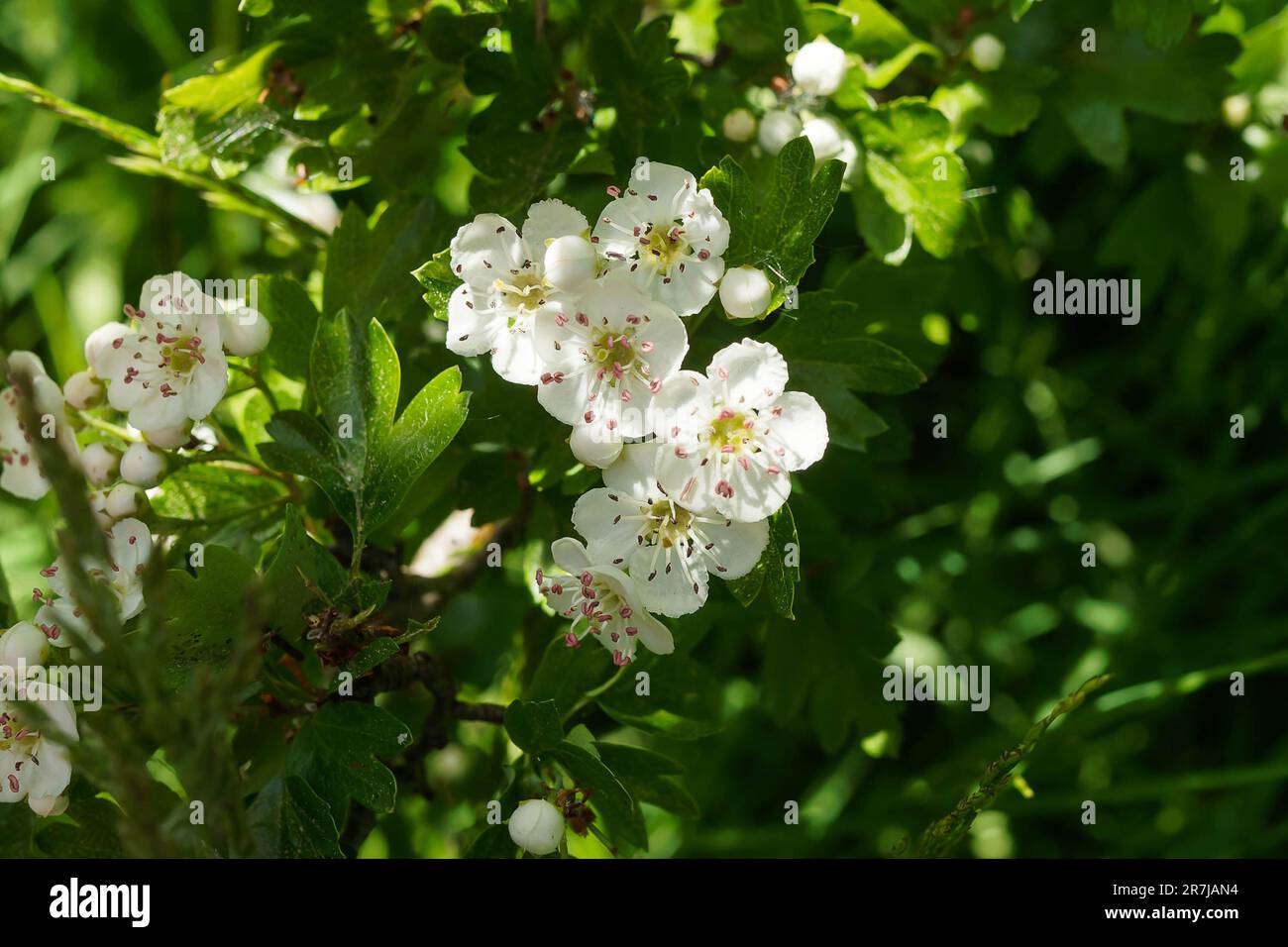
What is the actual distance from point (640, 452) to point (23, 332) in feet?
6.02

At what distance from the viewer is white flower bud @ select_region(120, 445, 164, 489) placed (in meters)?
1.40

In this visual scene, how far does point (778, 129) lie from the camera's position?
153cm

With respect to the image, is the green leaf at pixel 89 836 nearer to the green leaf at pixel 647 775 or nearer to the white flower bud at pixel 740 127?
the green leaf at pixel 647 775

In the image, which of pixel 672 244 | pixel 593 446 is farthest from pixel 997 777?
pixel 672 244

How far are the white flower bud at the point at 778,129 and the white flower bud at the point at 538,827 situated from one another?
36.0 inches

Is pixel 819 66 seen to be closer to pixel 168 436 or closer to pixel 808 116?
pixel 808 116

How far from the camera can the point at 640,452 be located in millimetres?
1232

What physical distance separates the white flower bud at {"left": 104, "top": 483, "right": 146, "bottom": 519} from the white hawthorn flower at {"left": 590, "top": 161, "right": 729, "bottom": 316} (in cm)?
66

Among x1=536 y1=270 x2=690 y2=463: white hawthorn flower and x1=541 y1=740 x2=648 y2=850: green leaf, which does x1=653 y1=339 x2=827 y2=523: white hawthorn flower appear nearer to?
x1=536 y1=270 x2=690 y2=463: white hawthorn flower

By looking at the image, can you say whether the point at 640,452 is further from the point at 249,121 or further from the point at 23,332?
Result: the point at 23,332

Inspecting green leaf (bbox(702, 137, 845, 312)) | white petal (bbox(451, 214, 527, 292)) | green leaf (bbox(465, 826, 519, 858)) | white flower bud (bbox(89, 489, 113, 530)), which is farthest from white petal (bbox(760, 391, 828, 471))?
white flower bud (bbox(89, 489, 113, 530))

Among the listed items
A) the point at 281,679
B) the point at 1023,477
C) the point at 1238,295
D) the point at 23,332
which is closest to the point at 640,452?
the point at 281,679

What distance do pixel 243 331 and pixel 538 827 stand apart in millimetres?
706
